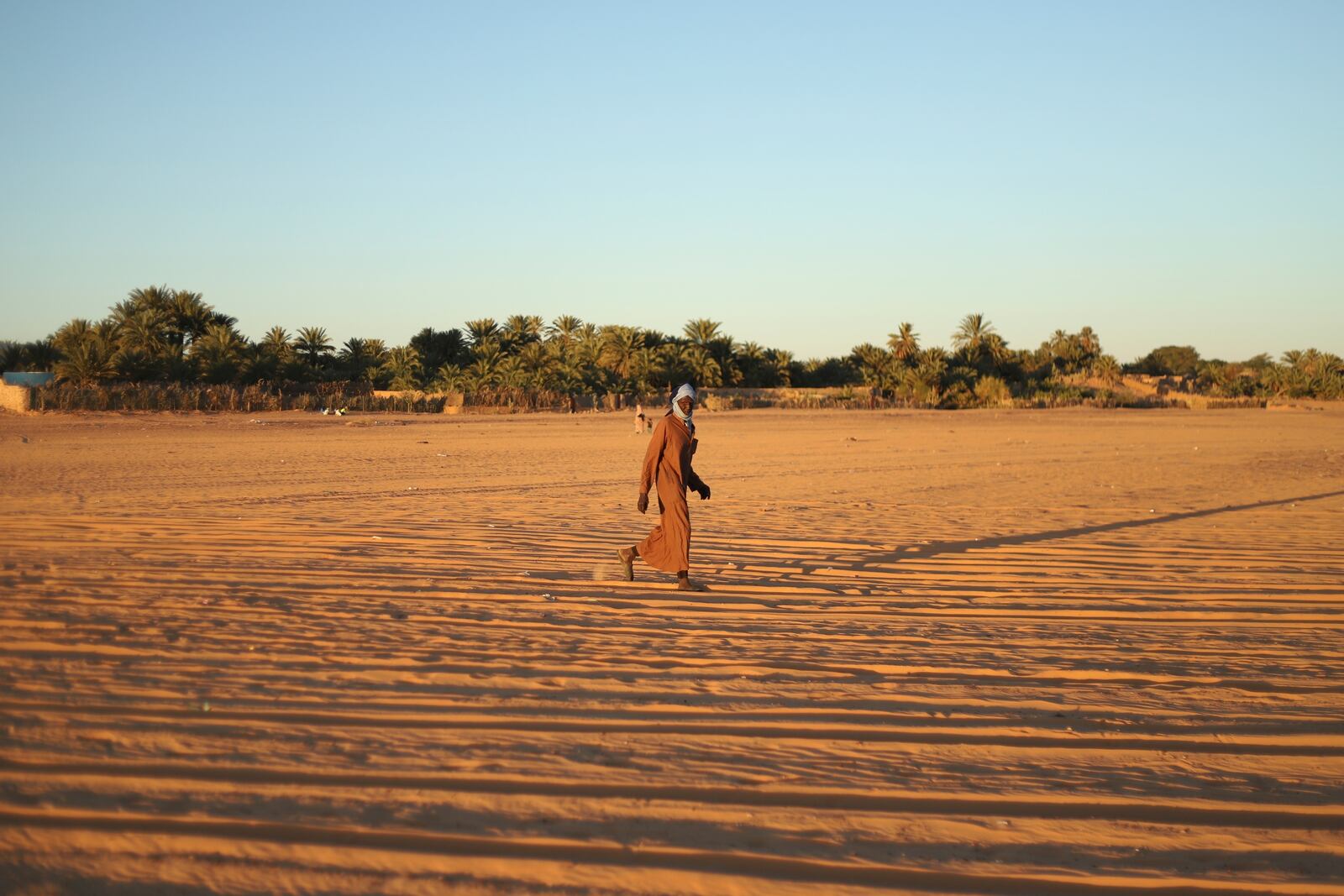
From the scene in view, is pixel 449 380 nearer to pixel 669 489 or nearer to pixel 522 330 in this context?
pixel 522 330

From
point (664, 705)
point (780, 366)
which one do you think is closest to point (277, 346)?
point (780, 366)

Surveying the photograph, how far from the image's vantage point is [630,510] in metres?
13.3

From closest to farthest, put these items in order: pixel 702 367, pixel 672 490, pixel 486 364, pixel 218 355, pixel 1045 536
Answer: pixel 672 490 < pixel 1045 536 < pixel 218 355 < pixel 486 364 < pixel 702 367

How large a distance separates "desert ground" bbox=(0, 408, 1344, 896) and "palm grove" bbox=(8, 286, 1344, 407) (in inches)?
1248

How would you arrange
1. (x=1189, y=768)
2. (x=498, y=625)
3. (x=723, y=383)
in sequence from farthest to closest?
(x=723, y=383) → (x=498, y=625) → (x=1189, y=768)

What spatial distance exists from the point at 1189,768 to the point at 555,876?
2583 millimetres

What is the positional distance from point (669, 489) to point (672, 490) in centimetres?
2

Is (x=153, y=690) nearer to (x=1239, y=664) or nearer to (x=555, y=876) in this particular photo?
(x=555, y=876)

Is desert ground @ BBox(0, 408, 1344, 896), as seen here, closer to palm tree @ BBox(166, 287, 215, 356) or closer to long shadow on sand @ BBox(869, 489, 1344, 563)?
long shadow on sand @ BBox(869, 489, 1344, 563)

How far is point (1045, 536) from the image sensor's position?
11.2m

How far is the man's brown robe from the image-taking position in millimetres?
8047

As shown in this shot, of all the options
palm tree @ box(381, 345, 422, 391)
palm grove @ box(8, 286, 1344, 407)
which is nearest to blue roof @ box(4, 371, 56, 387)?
palm grove @ box(8, 286, 1344, 407)

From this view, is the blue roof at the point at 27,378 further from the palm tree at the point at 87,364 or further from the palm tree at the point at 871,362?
the palm tree at the point at 871,362

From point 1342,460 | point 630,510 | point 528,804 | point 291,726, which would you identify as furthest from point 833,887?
point 1342,460
